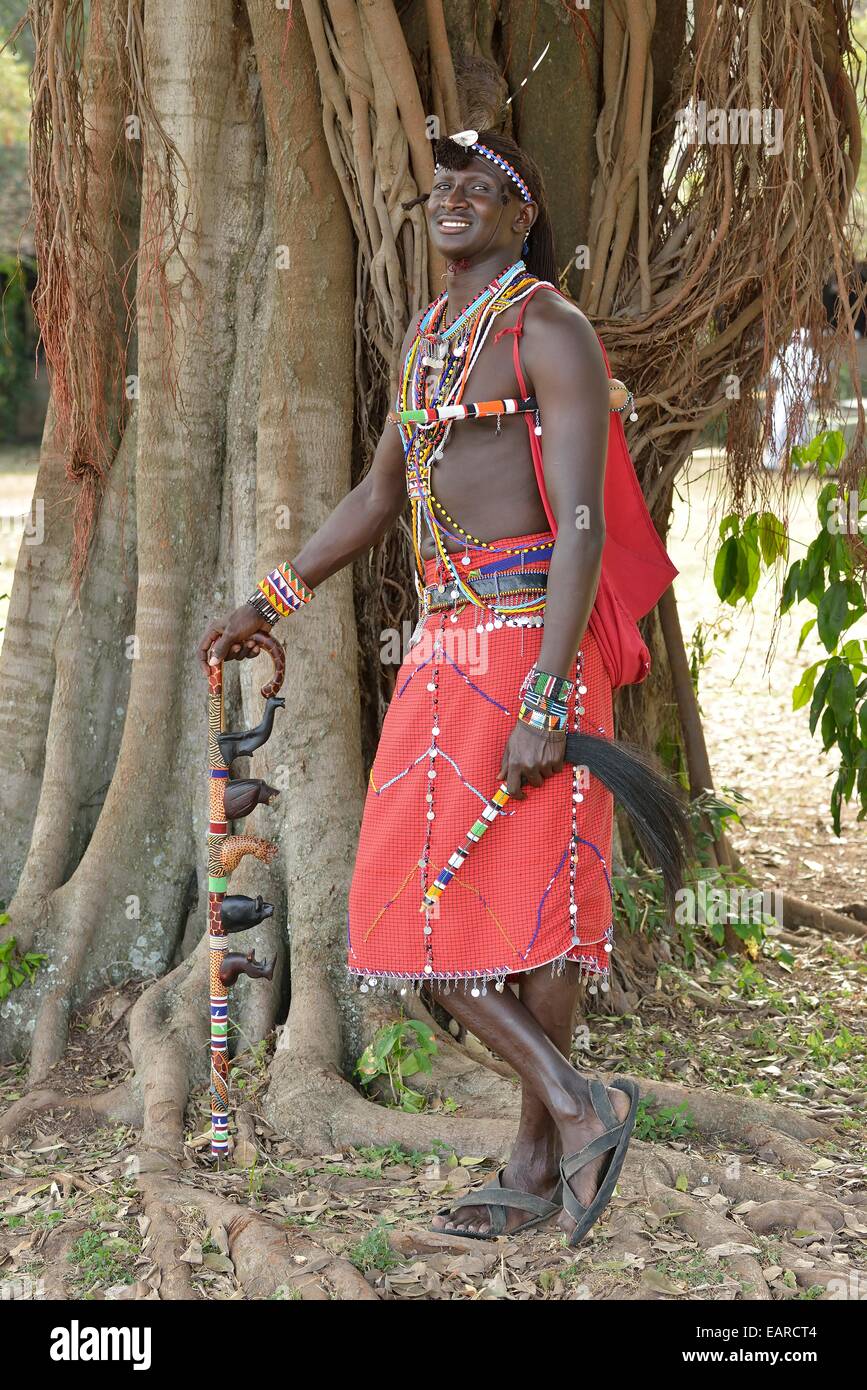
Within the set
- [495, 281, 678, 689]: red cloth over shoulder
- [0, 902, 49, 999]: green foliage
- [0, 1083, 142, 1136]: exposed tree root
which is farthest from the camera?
[0, 902, 49, 999]: green foliage

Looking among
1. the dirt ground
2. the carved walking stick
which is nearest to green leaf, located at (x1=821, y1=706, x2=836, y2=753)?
the dirt ground

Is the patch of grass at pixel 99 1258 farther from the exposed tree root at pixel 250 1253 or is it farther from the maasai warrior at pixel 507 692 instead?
the maasai warrior at pixel 507 692

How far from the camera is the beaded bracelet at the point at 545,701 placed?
8.43 ft

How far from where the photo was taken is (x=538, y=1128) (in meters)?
2.83

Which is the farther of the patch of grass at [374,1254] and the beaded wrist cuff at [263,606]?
the beaded wrist cuff at [263,606]

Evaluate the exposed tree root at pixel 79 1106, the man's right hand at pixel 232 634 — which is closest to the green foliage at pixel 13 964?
the exposed tree root at pixel 79 1106

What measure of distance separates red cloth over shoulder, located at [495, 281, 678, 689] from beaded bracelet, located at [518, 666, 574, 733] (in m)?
0.26

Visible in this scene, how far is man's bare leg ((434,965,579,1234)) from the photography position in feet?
8.99

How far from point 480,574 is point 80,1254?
5.08 ft

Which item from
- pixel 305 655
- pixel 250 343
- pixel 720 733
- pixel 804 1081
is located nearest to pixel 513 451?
pixel 305 655

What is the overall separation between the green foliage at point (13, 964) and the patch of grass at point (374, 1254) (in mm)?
1499

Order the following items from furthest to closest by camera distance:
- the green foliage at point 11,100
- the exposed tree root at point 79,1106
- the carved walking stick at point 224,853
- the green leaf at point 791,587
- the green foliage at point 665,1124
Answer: the green foliage at point 11,100, the green leaf at point 791,587, the exposed tree root at point 79,1106, the green foliage at point 665,1124, the carved walking stick at point 224,853

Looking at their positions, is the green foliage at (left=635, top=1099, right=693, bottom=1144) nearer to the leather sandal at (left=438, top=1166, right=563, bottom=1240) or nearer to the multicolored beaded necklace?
the leather sandal at (left=438, top=1166, right=563, bottom=1240)

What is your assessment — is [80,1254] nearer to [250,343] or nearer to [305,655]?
[305,655]
